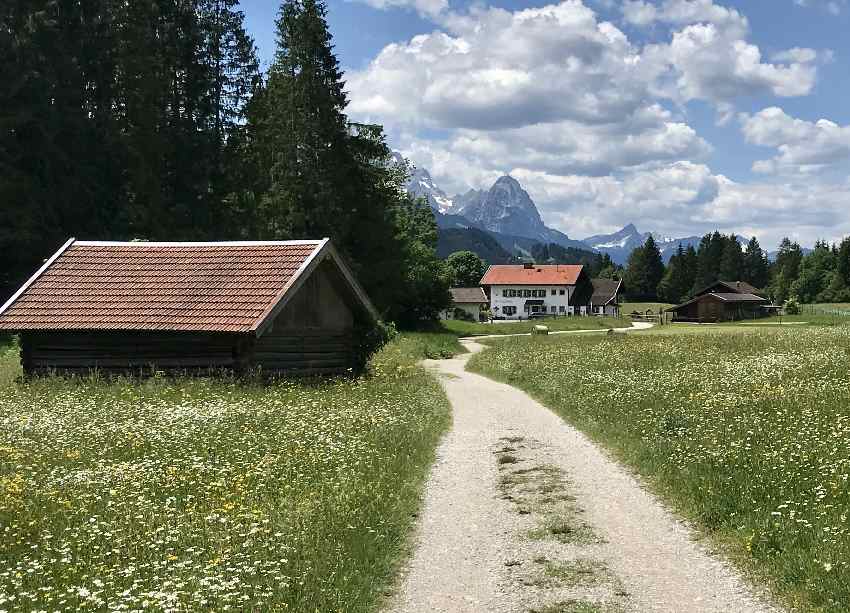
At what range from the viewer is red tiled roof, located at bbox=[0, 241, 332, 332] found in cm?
2219

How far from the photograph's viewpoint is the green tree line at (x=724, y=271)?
526 ft

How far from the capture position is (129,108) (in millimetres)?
55344

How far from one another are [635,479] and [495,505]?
9.34ft

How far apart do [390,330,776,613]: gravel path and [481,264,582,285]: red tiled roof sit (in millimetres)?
121583

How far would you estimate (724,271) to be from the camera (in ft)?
571

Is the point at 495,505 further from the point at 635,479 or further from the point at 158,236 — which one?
the point at 158,236

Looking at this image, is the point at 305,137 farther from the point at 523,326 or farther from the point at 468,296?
the point at 468,296

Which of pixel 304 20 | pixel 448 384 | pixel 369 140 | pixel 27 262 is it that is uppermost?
pixel 304 20

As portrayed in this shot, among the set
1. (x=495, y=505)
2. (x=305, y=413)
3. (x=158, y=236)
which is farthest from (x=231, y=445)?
(x=158, y=236)

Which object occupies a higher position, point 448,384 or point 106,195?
point 106,195

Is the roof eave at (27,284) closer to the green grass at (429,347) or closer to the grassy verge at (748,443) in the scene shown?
the grassy verge at (748,443)

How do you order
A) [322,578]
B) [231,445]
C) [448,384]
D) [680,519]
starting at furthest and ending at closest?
[448,384], [231,445], [680,519], [322,578]

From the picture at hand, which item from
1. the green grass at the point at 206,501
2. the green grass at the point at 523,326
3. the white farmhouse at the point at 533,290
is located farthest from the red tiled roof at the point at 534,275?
the green grass at the point at 206,501

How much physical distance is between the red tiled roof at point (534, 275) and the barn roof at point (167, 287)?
111710 mm
